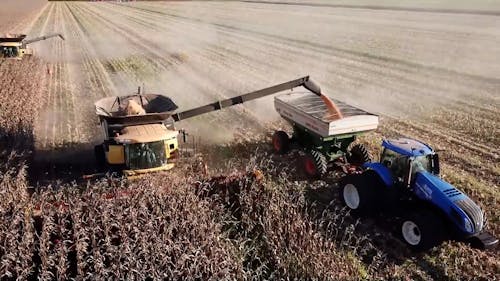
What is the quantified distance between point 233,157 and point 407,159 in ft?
19.1

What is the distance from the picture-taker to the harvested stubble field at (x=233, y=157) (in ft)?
26.6

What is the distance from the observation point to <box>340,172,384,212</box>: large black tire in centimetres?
988

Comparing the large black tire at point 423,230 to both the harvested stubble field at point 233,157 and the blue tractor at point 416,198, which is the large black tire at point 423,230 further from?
the harvested stubble field at point 233,157

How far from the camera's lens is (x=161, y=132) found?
11484mm

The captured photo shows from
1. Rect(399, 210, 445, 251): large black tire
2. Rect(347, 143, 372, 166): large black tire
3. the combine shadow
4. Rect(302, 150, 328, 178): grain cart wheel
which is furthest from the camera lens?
Rect(347, 143, 372, 166): large black tire

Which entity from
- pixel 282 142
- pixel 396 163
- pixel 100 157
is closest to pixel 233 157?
pixel 282 142

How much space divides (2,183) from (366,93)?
15.3 meters

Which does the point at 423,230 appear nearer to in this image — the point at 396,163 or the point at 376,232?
the point at 376,232

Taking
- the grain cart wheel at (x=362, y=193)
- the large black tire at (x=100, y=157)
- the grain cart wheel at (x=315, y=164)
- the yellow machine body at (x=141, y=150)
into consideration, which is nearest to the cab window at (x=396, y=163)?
the grain cart wheel at (x=362, y=193)

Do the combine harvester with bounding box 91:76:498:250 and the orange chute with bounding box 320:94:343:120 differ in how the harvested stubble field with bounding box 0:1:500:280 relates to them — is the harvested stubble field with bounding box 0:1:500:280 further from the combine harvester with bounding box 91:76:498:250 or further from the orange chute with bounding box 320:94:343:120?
the orange chute with bounding box 320:94:343:120

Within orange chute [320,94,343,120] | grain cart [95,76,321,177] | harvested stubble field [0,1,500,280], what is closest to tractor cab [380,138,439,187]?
harvested stubble field [0,1,500,280]

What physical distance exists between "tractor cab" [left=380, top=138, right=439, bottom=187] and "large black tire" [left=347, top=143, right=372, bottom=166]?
2.55 meters

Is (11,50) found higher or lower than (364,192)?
higher

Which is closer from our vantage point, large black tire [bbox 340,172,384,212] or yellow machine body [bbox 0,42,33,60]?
large black tire [bbox 340,172,384,212]
